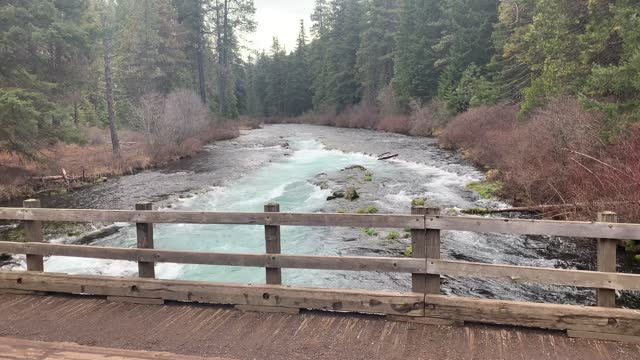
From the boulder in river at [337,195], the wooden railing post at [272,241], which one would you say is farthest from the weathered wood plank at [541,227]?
the boulder in river at [337,195]

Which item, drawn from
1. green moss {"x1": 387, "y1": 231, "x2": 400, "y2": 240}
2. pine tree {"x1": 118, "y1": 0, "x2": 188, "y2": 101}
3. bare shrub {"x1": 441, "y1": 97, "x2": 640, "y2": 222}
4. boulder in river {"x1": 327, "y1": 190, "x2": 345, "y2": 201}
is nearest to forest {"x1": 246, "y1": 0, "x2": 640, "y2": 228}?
bare shrub {"x1": 441, "y1": 97, "x2": 640, "y2": 222}

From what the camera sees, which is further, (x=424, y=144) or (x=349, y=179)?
(x=424, y=144)

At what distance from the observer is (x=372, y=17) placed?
2489 inches

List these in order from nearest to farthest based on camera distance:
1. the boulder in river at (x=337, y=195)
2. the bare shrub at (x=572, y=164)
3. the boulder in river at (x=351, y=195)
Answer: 1. the bare shrub at (x=572, y=164)
2. the boulder in river at (x=351, y=195)
3. the boulder in river at (x=337, y=195)

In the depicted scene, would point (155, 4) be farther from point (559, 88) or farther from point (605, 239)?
point (605, 239)

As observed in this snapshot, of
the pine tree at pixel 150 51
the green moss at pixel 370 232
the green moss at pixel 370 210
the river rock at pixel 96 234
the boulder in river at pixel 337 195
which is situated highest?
the pine tree at pixel 150 51

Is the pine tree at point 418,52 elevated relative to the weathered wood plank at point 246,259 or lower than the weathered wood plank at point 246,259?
elevated

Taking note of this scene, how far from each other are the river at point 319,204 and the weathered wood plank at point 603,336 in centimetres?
404

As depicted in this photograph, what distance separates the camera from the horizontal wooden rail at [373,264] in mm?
4953

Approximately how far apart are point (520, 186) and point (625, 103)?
3895 mm

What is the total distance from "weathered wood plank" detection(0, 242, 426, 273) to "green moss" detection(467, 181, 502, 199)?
1252 cm

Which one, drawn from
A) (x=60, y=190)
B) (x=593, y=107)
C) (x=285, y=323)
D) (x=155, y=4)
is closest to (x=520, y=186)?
(x=593, y=107)

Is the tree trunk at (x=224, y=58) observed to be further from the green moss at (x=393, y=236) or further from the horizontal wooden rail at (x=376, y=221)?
the horizontal wooden rail at (x=376, y=221)

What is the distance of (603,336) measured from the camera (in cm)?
487
